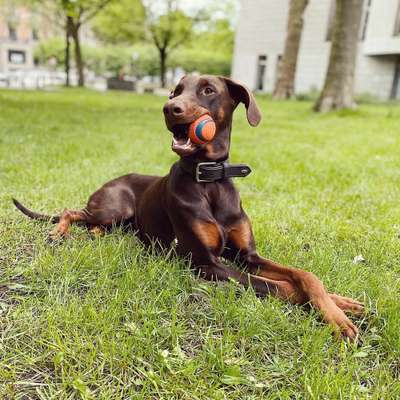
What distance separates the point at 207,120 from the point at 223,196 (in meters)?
0.51

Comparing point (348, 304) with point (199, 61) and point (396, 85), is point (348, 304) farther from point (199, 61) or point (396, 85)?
point (199, 61)

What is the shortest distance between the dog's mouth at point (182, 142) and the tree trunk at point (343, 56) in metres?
11.6

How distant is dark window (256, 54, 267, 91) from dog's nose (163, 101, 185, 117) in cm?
3089

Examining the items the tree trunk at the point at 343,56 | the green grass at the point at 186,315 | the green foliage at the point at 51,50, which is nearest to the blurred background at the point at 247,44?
the tree trunk at the point at 343,56

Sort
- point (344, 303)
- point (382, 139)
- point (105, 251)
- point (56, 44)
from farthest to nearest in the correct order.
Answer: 1. point (56, 44)
2. point (382, 139)
3. point (105, 251)
4. point (344, 303)

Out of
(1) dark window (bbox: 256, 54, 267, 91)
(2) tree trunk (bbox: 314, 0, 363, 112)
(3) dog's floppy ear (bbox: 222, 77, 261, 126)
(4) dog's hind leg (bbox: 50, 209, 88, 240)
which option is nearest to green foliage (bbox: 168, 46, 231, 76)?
(1) dark window (bbox: 256, 54, 267, 91)

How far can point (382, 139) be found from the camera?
29.2 ft

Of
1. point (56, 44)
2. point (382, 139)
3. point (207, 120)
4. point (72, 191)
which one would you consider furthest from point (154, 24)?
point (207, 120)

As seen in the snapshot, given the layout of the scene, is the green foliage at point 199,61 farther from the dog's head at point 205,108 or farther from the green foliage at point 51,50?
the dog's head at point 205,108

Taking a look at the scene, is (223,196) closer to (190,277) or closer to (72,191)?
(190,277)

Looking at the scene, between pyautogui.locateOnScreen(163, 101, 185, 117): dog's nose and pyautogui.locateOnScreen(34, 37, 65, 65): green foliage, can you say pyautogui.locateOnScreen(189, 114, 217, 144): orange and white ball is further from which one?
pyautogui.locateOnScreen(34, 37, 65, 65): green foliage

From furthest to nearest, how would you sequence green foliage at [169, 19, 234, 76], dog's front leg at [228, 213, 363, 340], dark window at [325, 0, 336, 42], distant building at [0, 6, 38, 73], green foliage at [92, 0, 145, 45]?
distant building at [0, 6, 38, 73] → green foliage at [169, 19, 234, 76] → green foliage at [92, 0, 145, 45] → dark window at [325, 0, 336, 42] → dog's front leg at [228, 213, 363, 340]

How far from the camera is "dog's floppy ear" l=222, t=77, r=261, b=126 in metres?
2.71

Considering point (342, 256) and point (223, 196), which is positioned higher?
point (223, 196)
